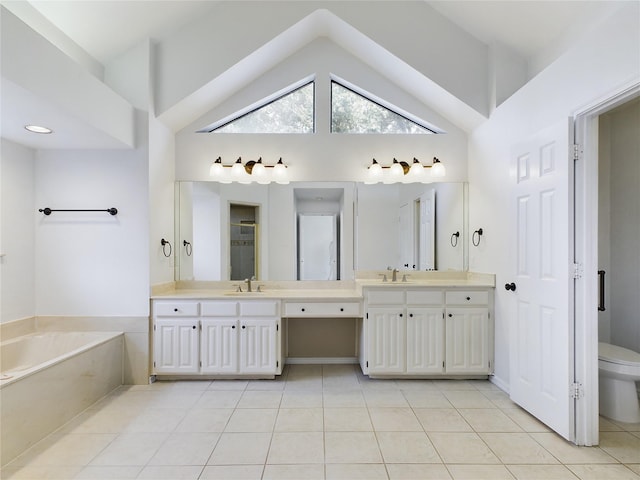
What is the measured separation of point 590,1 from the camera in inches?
89.9

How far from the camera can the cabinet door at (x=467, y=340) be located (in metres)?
3.08

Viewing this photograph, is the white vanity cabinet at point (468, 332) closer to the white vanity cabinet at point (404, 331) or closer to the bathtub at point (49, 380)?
the white vanity cabinet at point (404, 331)

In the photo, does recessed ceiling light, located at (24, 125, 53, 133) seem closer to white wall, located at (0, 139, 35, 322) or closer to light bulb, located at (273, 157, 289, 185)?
white wall, located at (0, 139, 35, 322)

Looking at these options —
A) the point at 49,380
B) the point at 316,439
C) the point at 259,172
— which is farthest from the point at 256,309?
the point at 49,380

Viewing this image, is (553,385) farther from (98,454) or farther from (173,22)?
(173,22)

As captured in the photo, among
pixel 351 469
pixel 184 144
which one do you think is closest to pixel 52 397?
pixel 351 469

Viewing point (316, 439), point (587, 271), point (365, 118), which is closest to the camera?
point (587, 271)

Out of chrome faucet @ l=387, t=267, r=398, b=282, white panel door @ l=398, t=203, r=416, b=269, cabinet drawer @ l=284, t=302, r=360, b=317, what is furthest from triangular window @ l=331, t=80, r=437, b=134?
cabinet drawer @ l=284, t=302, r=360, b=317

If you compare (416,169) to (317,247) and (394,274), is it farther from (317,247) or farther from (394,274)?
(317,247)

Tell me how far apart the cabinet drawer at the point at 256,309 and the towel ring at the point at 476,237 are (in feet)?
6.56

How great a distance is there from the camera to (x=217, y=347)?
3.05 m

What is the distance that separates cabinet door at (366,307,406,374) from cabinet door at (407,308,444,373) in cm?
7

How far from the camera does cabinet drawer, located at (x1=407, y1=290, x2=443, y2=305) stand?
309cm

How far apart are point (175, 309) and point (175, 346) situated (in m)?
0.32
